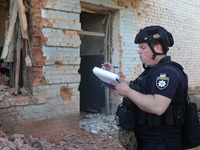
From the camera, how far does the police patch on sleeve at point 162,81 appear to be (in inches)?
59.2

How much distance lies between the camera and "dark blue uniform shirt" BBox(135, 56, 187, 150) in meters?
1.51

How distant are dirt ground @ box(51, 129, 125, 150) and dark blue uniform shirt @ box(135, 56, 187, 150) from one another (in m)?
2.09

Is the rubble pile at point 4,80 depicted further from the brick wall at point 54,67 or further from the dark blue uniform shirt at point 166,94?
the dark blue uniform shirt at point 166,94

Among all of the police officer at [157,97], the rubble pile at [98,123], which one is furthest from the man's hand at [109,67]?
the rubble pile at [98,123]

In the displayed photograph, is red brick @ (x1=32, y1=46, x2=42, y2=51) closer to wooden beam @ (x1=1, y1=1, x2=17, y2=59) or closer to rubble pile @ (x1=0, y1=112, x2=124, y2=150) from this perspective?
wooden beam @ (x1=1, y1=1, x2=17, y2=59)

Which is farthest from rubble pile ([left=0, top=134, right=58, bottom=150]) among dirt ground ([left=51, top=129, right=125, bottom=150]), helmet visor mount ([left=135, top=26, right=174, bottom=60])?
helmet visor mount ([left=135, top=26, right=174, bottom=60])

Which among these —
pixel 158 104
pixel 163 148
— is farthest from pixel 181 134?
pixel 158 104

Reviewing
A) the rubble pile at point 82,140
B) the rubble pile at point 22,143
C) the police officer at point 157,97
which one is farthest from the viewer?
the rubble pile at point 82,140

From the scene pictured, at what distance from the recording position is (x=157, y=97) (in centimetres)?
148

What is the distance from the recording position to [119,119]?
1.78 meters

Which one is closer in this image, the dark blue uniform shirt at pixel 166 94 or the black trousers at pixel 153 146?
the dark blue uniform shirt at pixel 166 94

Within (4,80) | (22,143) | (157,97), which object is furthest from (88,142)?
(157,97)

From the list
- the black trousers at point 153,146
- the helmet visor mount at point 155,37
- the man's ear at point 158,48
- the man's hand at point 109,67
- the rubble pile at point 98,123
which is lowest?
the rubble pile at point 98,123

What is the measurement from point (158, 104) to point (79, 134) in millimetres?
2901
